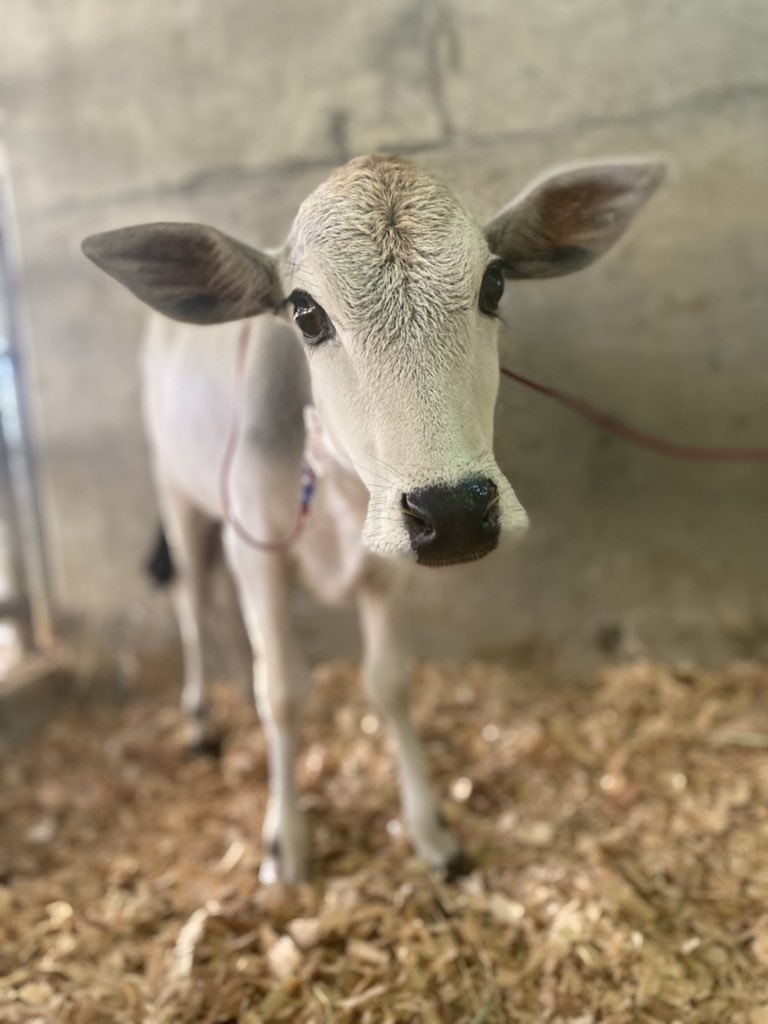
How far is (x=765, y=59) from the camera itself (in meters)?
2.70

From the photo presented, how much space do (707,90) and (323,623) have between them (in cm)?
262

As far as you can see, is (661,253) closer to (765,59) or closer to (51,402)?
(765,59)

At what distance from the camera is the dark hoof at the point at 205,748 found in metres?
3.72

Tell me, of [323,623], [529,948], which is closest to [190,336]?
[323,623]

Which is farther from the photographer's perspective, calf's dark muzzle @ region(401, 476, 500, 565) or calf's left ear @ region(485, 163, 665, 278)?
calf's left ear @ region(485, 163, 665, 278)

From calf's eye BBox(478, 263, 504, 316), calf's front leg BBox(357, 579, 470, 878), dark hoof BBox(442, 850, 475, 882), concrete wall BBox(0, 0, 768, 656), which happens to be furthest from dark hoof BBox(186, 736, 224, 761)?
calf's eye BBox(478, 263, 504, 316)

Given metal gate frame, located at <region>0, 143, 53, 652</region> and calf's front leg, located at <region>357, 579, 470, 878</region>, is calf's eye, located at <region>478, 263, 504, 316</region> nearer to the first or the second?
calf's front leg, located at <region>357, 579, 470, 878</region>

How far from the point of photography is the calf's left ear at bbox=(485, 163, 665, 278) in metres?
1.85

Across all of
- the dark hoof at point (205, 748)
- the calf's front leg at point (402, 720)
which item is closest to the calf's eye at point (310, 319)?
the calf's front leg at point (402, 720)

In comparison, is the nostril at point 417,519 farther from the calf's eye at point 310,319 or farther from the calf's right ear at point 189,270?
the calf's right ear at point 189,270

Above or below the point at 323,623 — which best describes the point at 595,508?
above

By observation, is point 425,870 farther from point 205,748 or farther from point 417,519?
point 417,519

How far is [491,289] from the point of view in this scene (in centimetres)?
174

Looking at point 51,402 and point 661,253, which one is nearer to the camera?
point 661,253
